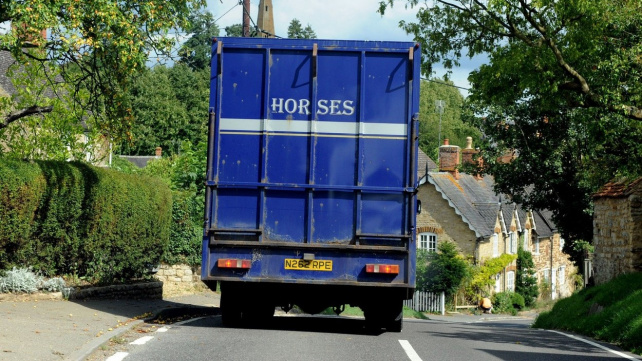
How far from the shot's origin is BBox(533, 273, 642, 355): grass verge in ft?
47.0

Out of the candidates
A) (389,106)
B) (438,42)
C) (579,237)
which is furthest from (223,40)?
(579,237)

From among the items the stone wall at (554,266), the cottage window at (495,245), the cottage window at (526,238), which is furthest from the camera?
the stone wall at (554,266)

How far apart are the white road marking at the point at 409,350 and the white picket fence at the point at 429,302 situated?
3506cm

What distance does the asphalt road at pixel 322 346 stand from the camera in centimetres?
1000

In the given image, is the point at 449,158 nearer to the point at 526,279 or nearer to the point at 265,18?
the point at 526,279

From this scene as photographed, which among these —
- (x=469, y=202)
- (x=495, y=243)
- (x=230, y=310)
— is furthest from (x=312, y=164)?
(x=495, y=243)

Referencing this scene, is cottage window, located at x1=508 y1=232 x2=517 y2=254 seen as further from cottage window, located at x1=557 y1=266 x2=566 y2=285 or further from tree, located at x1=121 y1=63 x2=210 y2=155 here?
tree, located at x1=121 y1=63 x2=210 y2=155

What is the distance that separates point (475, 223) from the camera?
162ft

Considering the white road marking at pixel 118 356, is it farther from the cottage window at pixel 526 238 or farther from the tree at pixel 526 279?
the cottage window at pixel 526 238

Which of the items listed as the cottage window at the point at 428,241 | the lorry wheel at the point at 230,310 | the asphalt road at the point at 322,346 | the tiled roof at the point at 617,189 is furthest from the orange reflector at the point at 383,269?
the cottage window at the point at 428,241

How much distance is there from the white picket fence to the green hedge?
89.1 feet

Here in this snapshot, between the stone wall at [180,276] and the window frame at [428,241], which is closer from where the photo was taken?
the stone wall at [180,276]

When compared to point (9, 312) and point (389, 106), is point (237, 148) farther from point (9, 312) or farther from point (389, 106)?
point (9, 312)

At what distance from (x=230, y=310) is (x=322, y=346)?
8.70 feet
